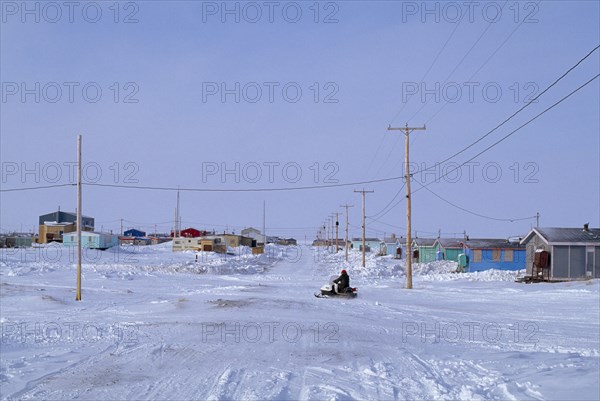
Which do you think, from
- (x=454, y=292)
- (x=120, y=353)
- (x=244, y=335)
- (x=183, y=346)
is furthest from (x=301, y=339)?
(x=454, y=292)

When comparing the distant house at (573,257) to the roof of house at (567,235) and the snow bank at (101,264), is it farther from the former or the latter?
the snow bank at (101,264)

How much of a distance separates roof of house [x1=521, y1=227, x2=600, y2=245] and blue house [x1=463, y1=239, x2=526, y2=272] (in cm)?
1435

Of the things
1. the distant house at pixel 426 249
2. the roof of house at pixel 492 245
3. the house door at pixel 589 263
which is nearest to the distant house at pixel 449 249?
the distant house at pixel 426 249

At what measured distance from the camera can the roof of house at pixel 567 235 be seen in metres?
40.8

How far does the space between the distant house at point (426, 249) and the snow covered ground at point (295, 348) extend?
4992 centimetres

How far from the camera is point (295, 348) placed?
12758mm

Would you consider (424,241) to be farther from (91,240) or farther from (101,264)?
(91,240)

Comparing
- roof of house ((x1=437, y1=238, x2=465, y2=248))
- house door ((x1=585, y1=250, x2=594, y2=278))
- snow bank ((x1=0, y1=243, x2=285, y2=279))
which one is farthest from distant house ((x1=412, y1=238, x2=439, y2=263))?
house door ((x1=585, y1=250, x2=594, y2=278))

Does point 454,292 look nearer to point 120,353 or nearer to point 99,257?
point 120,353

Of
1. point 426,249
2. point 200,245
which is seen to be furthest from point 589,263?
point 200,245

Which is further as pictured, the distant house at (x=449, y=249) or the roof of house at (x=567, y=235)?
the distant house at (x=449, y=249)

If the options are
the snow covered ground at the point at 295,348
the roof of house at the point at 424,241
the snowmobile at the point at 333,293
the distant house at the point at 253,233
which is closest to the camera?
the snow covered ground at the point at 295,348

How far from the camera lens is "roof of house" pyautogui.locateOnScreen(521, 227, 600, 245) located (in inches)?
1606

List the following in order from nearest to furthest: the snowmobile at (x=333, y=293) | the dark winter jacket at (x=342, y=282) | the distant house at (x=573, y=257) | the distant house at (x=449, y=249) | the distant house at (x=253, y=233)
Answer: the snowmobile at (x=333, y=293) → the dark winter jacket at (x=342, y=282) → the distant house at (x=573, y=257) → the distant house at (x=449, y=249) → the distant house at (x=253, y=233)
